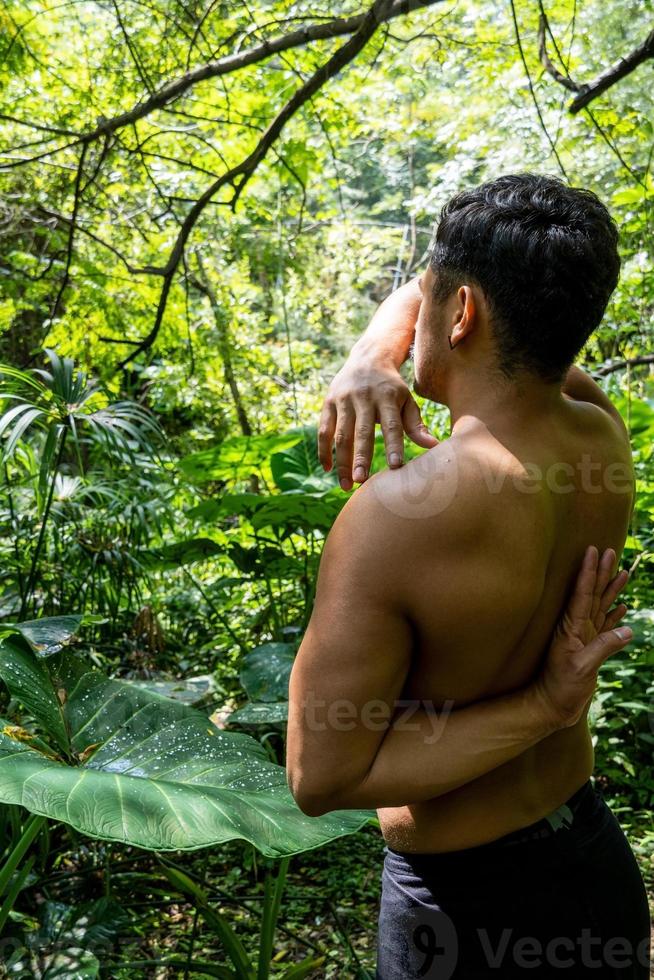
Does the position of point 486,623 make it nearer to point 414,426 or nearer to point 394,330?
point 414,426

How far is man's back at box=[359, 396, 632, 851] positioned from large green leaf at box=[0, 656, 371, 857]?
0.98 ft

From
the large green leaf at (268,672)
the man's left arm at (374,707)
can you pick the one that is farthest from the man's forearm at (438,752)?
the large green leaf at (268,672)

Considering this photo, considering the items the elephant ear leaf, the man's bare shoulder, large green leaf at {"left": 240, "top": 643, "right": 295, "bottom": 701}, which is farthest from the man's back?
large green leaf at {"left": 240, "top": 643, "right": 295, "bottom": 701}

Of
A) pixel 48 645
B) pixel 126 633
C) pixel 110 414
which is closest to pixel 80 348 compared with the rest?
pixel 126 633

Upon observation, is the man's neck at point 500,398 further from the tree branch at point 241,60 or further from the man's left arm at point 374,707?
the tree branch at point 241,60

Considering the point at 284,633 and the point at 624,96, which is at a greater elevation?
the point at 624,96

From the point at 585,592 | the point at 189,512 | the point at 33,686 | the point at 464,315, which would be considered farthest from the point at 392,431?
the point at 189,512

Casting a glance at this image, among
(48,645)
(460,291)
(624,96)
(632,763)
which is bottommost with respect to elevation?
(632,763)

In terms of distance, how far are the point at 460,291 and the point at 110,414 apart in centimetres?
205

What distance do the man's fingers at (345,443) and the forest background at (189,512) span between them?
21.1 inches

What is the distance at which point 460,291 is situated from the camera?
90 centimetres

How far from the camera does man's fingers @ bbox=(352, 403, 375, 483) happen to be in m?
0.97

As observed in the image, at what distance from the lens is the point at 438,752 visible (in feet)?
2.91

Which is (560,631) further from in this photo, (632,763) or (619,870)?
(632,763)
